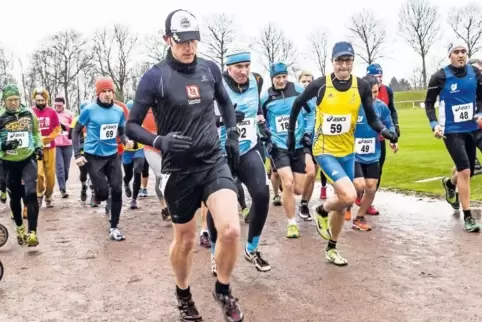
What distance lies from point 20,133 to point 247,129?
3.37 meters

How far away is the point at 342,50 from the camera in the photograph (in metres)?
6.06

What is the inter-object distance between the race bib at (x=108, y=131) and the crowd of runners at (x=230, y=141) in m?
0.02

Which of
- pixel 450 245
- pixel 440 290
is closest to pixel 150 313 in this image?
pixel 440 290

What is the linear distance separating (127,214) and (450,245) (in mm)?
5665

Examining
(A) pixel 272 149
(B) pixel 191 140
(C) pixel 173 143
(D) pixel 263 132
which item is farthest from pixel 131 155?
(C) pixel 173 143

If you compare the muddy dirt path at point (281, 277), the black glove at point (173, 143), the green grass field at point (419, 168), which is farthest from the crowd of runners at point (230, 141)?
the green grass field at point (419, 168)

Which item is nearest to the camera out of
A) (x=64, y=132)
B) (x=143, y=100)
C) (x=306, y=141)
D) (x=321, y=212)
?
(x=143, y=100)

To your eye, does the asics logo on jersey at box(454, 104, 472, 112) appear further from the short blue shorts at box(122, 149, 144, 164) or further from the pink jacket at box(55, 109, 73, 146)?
the pink jacket at box(55, 109, 73, 146)

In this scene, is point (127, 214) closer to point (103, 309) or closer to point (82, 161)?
point (82, 161)

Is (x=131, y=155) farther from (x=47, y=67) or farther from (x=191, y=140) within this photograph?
(x=47, y=67)

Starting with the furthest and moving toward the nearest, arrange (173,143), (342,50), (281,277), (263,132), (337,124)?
(263,132)
(337,124)
(342,50)
(281,277)
(173,143)

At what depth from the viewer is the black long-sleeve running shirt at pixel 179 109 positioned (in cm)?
438

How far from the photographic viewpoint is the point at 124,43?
6944 cm

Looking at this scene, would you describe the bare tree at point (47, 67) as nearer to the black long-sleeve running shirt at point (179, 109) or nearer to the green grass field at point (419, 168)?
the green grass field at point (419, 168)
